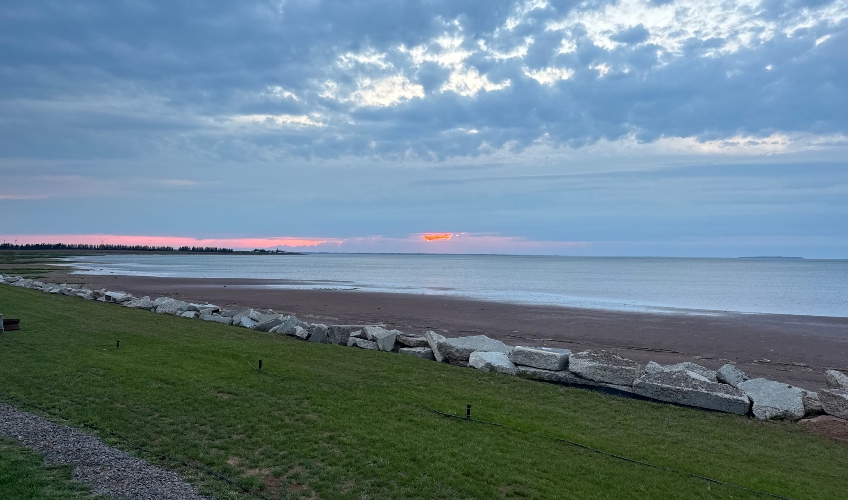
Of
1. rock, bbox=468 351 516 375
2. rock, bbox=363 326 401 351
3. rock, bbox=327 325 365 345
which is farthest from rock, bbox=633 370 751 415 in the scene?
rock, bbox=327 325 365 345

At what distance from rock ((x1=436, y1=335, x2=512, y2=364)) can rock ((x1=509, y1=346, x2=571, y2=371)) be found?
128cm

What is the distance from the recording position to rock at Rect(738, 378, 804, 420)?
10.3 metres

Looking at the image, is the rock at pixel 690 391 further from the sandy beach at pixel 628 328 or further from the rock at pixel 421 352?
the sandy beach at pixel 628 328

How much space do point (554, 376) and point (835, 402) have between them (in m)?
5.13

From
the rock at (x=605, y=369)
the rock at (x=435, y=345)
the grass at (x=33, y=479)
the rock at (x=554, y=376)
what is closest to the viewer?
the grass at (x=33, y=479)

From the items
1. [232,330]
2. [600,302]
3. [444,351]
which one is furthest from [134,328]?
[600,302]

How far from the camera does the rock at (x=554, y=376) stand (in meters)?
12.2

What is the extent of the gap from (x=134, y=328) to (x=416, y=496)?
44.4 feet

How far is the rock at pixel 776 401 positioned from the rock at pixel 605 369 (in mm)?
2181

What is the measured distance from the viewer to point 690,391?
1081cm

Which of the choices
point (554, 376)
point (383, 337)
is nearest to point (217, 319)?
point (383, 337)

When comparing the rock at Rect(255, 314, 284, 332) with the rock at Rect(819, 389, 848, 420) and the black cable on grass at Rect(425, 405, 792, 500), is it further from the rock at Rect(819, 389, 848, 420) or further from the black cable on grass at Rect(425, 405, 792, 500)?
the rock at Rect(819, 389, 848, 420)

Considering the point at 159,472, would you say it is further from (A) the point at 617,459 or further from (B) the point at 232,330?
(B) the point at 232,330

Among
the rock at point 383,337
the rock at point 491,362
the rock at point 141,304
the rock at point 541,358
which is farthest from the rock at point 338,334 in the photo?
the rock at point 141,304
